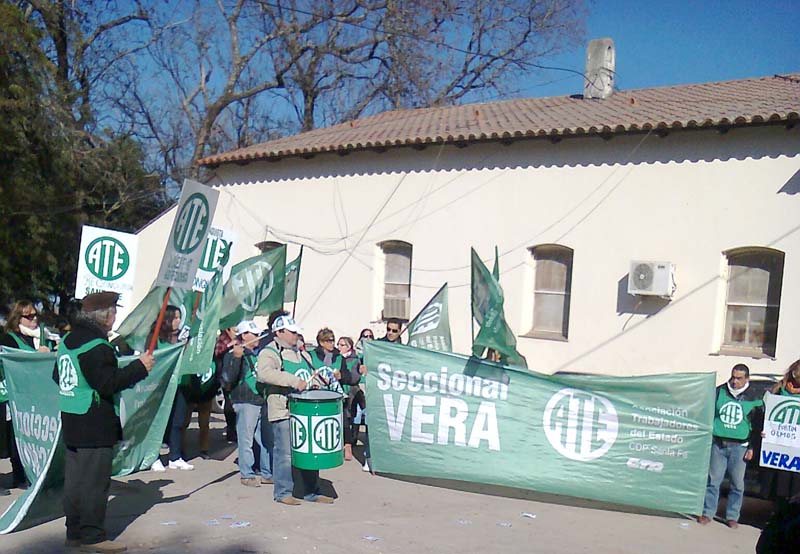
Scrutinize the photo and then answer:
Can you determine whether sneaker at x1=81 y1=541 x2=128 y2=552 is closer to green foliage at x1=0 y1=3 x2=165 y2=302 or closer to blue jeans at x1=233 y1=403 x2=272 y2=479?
blue jeans at x1=233 y1=403 x2=272 y2=479

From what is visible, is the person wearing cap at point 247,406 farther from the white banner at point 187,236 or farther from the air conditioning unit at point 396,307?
the air conditioning unit at point 396,307

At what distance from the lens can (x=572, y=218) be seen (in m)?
12.6

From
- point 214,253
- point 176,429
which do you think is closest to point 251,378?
point 176,429

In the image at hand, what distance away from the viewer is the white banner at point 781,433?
286 inches

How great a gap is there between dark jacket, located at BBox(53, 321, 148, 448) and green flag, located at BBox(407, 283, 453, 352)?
169 inches

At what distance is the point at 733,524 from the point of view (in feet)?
24.6

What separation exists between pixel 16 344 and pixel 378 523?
3.77 meters

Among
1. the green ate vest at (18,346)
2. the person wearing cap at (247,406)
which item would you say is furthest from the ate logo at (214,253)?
the green ate vest at (18,346)

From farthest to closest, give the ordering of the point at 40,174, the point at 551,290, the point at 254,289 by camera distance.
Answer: the point at 40,174
the point at 551,290
the point at 254,289

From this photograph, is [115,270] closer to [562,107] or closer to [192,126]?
[562,107]

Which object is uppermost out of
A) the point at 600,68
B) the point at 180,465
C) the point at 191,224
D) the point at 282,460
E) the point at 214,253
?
the point at 600,68

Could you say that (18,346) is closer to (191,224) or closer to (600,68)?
(191,224)

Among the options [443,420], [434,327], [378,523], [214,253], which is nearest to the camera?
[378,523]

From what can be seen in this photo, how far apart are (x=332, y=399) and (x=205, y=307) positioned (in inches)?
73.9
